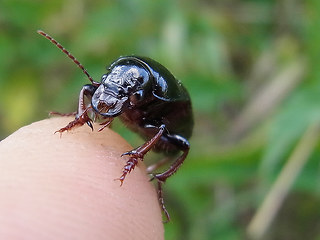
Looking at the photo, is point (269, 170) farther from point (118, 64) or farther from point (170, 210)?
point (118, 64)

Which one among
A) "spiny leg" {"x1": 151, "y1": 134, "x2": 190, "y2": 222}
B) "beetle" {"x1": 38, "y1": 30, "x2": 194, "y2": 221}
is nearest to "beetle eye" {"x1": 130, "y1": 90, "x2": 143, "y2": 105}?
"beetle" {"x1": 38, "y1": 30, "x2": 194, "y2": 221}

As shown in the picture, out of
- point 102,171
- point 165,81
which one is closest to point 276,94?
point 165,81

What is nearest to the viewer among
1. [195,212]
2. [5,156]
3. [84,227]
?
[84,227]

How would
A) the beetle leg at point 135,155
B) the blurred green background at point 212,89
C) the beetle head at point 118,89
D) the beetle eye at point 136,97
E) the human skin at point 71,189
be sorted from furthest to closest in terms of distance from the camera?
the blurred green background at point 212,89 < the beetle eye at point 136,97 < the beetle head at point 118,89 < the beetle leg at point 135,155 < the human skin at point 71,189

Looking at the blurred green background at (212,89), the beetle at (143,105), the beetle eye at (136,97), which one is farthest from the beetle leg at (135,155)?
the blurred green background at (212,89)

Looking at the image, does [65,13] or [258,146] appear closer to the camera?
[258,146]

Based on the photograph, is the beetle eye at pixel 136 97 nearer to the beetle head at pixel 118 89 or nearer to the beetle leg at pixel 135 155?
the beetle head at pixel 118 89
